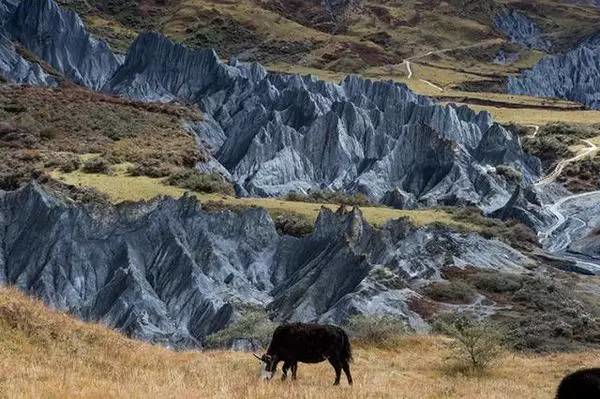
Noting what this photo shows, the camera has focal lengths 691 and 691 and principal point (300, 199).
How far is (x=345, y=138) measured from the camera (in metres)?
96.2

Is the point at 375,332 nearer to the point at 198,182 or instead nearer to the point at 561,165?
the point at 198,182

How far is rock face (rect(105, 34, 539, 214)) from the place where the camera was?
86.2m

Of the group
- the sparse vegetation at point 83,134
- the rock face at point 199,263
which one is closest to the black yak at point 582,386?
the rock face at point 199,263

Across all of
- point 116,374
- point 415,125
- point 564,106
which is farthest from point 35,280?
point 564,106

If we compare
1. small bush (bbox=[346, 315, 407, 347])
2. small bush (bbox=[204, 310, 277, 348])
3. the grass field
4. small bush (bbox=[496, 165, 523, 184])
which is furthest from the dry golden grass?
small bush (bbox=[496, 165, 523, 184])

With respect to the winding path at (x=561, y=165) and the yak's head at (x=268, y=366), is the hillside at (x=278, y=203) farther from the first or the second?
the yak's head at (x=268, y=366)

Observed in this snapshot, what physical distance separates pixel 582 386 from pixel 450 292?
103 ft

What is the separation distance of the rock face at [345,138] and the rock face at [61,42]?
1332 centimetres

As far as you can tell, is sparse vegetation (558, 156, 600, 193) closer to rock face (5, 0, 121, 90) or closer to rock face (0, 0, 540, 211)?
rock face (0, 0, 540, 211)

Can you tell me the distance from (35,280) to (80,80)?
3935 inches

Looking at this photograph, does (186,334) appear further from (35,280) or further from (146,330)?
(35,280)

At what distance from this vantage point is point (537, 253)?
62000 mm

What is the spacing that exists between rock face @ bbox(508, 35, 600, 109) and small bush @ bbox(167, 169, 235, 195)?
12897cm

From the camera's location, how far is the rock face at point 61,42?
454 ft
